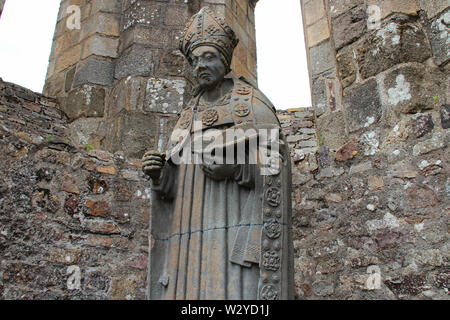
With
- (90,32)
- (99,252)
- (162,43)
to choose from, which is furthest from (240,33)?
(99,252)

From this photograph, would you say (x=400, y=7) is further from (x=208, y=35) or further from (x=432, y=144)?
(x=208, y=35)

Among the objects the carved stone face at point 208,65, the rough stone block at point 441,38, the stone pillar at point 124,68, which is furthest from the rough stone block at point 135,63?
the rough stone block at point 441,38

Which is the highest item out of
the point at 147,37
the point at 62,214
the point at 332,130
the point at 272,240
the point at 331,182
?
the point at 147,37

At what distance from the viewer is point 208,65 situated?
8.73ft

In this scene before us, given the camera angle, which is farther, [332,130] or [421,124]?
[332,130]

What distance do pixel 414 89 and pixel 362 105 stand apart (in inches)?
19.4

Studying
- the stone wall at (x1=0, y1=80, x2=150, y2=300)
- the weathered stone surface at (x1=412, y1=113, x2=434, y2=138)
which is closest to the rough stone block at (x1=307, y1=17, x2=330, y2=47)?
the weathered stone surface at (x1=412, y1=113, x2=434, y2=138)

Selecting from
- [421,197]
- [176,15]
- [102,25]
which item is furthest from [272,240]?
[102,25]

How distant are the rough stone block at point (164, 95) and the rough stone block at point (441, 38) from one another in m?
2.51

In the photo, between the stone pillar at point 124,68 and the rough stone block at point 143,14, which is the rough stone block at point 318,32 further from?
the rough stone block at point 143,14

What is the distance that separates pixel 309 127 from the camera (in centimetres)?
596

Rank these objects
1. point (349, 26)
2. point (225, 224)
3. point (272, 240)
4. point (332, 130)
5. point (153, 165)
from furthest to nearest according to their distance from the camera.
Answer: point (349, 26) < point (332, 130) < point (153, 165) < point (225, 224) < point (272, 240)

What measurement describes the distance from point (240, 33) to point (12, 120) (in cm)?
317
